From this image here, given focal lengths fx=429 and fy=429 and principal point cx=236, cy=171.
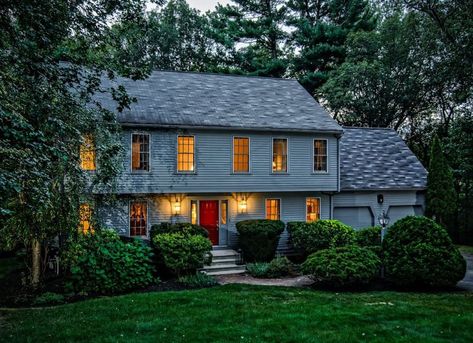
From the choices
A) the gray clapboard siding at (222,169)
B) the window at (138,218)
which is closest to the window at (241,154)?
the gray clapboard siding at (222,169)

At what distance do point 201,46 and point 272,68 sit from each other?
7.74 m

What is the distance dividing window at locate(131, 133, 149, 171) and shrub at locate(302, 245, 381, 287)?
25.0 feet

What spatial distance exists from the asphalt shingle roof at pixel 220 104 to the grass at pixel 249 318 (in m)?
7.87

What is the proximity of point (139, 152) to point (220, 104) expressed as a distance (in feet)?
14.8

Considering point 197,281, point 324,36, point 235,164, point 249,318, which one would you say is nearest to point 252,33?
point 324,36

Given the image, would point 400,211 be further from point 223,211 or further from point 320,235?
point 223,211

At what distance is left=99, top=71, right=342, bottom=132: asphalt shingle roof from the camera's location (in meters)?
17.5

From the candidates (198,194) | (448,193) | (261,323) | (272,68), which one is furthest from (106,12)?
(272,68)

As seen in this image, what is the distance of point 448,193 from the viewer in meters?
22.4

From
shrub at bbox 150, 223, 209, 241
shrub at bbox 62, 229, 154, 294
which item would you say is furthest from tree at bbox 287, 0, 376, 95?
shrub at bbox 62, 229, 154, 294

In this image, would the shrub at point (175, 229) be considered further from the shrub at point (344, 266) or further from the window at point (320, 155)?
the window at point (320, 155)

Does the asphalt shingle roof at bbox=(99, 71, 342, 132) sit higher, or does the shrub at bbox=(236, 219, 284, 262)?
the asphalt shingle roof at bbox=(99, 71, 342, 132)

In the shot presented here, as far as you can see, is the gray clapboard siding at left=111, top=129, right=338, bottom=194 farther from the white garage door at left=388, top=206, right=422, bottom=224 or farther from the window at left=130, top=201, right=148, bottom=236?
the white garage door at left=388, top=206, right=422, bottom=224

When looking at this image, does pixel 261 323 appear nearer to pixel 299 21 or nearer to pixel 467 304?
pixel 467 304
